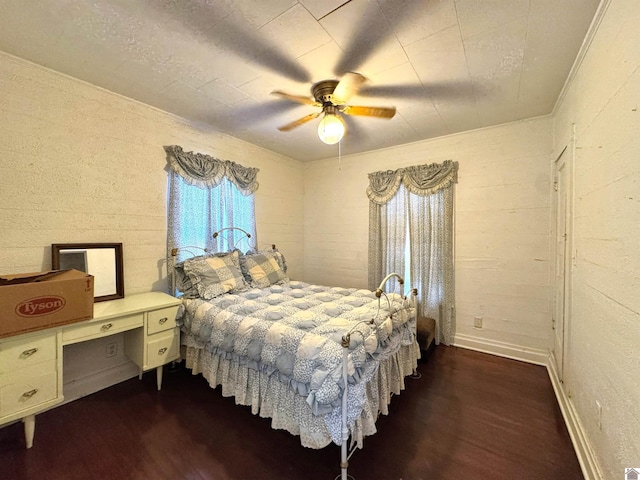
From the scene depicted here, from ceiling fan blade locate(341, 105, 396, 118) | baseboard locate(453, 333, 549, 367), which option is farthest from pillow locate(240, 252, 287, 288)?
baseboard locate(453, 333, 549, 367)

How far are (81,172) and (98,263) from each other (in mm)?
775

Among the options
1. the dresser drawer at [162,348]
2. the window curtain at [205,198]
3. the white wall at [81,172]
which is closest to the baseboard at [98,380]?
the white wall at [81,172]

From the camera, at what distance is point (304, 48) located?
5.94 ft

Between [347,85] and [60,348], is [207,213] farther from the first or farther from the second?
[347,85]

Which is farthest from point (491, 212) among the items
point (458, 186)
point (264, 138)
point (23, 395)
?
point (23, 395)

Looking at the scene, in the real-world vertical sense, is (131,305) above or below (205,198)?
below

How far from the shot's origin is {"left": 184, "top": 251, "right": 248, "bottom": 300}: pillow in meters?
2.57

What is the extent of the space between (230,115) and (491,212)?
10.1 ft

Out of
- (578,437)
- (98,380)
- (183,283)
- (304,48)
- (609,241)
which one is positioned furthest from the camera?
(183,283)

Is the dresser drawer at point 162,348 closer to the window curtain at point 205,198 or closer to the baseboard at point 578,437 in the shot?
the window curtain at point 205,198

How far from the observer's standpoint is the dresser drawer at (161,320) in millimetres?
2268

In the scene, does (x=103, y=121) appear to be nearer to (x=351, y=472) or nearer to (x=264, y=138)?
(x=264, y=138)

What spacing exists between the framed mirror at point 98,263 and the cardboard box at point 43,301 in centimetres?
22

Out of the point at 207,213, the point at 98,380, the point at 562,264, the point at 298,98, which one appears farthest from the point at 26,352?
the point at 562,264
